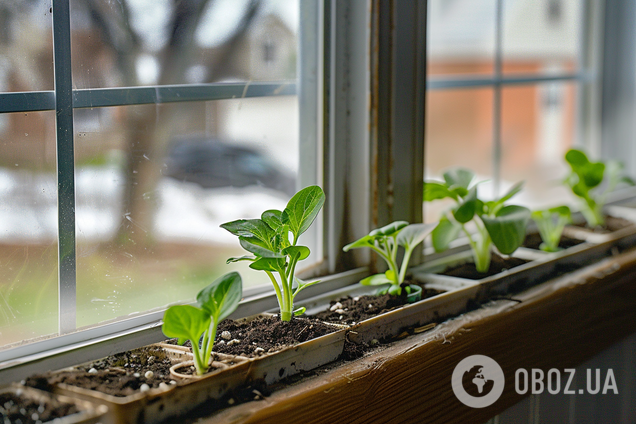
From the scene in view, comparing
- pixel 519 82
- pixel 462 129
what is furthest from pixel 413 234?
pixel 462 129

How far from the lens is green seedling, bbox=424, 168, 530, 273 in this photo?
1008mm

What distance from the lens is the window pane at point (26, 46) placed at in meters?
0.63

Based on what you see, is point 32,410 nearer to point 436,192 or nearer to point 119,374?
point 119,374

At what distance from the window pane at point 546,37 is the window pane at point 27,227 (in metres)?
1.48

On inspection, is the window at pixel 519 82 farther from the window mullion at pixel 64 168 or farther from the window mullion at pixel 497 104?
the window mullion at pixel 64 168

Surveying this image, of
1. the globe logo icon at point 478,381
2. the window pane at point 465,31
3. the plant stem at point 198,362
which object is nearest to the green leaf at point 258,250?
the plant stem at point 198,362

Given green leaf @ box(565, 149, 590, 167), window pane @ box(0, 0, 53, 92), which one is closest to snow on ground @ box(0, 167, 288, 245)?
window pane @ box(0, 0, 53, 92)

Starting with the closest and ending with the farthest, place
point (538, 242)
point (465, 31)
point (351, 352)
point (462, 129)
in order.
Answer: point (351, 352), point (538, 242), point (465, 31), point (462, 129)

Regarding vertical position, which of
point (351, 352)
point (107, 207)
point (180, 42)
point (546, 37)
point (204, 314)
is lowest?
point (351, 352)

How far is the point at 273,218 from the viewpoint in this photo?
0.75 metres

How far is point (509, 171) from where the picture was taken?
199 cm

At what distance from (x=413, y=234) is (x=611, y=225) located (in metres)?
1.01

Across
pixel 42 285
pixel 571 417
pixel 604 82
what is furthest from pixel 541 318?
pixel 604 82

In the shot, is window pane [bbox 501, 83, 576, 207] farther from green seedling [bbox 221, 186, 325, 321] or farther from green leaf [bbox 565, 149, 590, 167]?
green seedling [bbox 221, 186, 325, 321]
